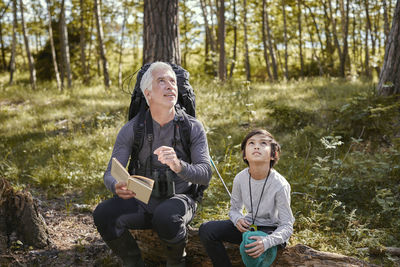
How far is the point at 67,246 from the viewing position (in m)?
3.80

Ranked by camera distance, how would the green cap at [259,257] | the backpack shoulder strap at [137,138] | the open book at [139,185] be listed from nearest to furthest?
the open book at [139,185] < the green cap at [259,257] < the backpack shoulder strap at [137,138]

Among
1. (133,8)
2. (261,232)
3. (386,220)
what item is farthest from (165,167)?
(133,8)

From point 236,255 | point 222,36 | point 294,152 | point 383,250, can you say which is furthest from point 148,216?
point 222,36

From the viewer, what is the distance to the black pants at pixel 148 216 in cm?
270

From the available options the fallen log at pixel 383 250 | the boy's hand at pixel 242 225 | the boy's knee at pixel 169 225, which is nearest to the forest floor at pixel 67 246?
the boy's knee at pixel 169 225

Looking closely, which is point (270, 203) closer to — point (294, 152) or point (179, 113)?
point (179, 113)

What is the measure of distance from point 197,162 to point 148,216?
65cm

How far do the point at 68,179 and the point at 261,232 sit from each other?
3.99m

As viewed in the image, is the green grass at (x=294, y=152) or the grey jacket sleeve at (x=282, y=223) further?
the green grass at (x=294, y=152)

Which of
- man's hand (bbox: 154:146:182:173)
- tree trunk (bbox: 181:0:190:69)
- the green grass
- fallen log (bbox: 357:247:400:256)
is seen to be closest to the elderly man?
man's hand (bbox: 154:146:182:173)

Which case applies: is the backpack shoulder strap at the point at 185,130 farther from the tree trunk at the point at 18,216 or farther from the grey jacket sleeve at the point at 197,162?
the tree trunk at the point at 18,216

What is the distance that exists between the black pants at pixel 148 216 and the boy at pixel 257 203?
23 centimetres

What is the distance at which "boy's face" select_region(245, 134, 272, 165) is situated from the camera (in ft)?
8.55

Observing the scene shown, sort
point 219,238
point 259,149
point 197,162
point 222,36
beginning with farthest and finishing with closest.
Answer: point 222,36 < point 197,162 < point 219,238 < point 259,149
